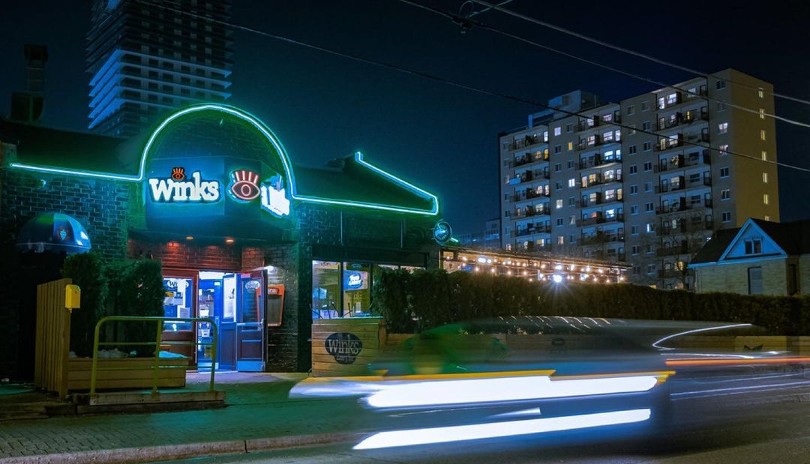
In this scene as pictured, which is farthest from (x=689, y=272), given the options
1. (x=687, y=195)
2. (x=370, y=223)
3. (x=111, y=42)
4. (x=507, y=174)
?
(x=111, y=42)

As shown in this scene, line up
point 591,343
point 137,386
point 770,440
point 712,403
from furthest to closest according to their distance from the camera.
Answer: point 712,403 < point 137,386 < point 591,343 < point 770,440

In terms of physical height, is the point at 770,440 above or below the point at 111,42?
below

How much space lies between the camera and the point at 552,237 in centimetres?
10531

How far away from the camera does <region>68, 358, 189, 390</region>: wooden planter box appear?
1353 cm

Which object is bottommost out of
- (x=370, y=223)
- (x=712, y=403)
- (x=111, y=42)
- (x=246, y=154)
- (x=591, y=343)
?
(x=712, y=403)

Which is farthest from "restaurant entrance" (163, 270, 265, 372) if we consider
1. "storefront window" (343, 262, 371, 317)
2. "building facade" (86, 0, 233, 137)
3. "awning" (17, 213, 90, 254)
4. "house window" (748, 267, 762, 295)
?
"building facade" (86, 0, 233, 137)

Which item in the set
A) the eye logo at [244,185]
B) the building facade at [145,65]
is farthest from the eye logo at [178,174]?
the building facade at [145,65]

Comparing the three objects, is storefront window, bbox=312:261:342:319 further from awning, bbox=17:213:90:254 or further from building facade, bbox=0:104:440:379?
awning, bbox=17:213:90:254

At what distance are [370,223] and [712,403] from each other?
9.93 meters

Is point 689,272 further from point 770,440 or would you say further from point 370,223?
point 770,440

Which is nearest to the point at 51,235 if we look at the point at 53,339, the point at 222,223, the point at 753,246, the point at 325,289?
the point at 53,339

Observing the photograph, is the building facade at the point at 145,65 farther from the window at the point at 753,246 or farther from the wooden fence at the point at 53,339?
the wooden fence at the point at 53,339

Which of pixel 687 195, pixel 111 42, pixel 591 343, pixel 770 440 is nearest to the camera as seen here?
pixel 770 440

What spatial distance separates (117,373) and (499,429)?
661 centimetres
